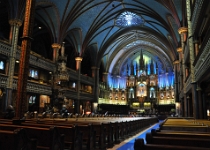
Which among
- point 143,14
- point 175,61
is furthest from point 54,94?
point 175,61

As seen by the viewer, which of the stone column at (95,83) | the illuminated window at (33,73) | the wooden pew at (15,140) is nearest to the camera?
the wooden pew at (15,140)

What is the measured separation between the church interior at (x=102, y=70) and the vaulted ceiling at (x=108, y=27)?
12 cm

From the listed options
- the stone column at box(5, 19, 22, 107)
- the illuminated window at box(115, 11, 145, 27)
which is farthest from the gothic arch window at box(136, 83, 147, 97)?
the stone column at box(5, 19, 22, 107)

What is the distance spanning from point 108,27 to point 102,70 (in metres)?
11.5

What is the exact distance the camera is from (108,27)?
3189 cm

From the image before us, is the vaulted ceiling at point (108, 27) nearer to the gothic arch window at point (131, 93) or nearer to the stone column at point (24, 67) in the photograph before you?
the gothic arch window at point (131, 93)

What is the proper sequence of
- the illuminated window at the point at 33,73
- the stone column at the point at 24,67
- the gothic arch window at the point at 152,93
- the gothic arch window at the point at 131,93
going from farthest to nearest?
the gothic arch window at the point at 131,93 < the gothic arch window at the point at 152,93 < the illuminated window at the point at 33,73 < the stone column at the point at 24,67

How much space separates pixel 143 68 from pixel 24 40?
35.2 meters

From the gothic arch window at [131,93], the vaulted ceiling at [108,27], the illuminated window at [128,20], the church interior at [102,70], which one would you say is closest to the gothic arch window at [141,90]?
the church interior at [102,70]

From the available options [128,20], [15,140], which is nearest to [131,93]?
[128,20]

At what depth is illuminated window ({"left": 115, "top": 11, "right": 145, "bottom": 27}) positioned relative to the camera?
30.5 meters

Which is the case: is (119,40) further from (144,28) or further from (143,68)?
(143,68)

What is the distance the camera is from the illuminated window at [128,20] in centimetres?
3047

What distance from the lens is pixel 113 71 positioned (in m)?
43.3
